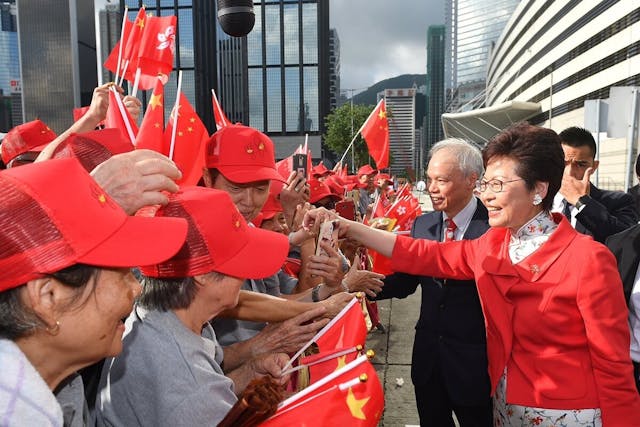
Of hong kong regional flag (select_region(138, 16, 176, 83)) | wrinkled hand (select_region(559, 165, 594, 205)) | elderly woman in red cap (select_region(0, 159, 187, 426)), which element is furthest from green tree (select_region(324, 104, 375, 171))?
elderly woman in red cap (select_region(0, 159, 187, 426))

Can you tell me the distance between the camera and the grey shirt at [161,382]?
1.35m

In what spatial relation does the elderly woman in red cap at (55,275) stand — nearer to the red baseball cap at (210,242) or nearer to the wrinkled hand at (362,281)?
the red baseball cap at (210,242)

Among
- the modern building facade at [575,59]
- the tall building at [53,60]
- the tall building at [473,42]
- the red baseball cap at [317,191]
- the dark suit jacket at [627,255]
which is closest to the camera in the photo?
the dark suit jacket at [627,255]

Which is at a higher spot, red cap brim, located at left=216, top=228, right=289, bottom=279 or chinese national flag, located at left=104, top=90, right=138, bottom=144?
chinese national flag, located at left=104, top=90, right=138, bottom=144

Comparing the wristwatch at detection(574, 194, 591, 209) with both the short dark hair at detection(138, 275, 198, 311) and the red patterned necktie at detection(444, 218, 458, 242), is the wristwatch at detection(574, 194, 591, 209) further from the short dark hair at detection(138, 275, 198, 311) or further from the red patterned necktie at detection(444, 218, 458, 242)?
the short dark hair at detection(138, 275, 198, 311)

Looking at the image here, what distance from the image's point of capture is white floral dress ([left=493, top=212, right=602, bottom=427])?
6.69 ft

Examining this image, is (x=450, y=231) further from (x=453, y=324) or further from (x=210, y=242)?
(x=210, y=242)

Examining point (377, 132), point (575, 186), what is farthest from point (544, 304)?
point (377, 132)

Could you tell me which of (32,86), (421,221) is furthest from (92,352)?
(32,86)

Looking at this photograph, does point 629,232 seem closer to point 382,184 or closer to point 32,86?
point 382,184

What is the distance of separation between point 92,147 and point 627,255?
243 centimetres

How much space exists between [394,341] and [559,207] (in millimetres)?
2737

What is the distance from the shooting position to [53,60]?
28.8m

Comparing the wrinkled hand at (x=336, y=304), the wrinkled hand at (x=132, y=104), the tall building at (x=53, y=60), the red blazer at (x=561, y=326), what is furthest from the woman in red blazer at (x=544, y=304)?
the tall building at (x=53, y=60)
